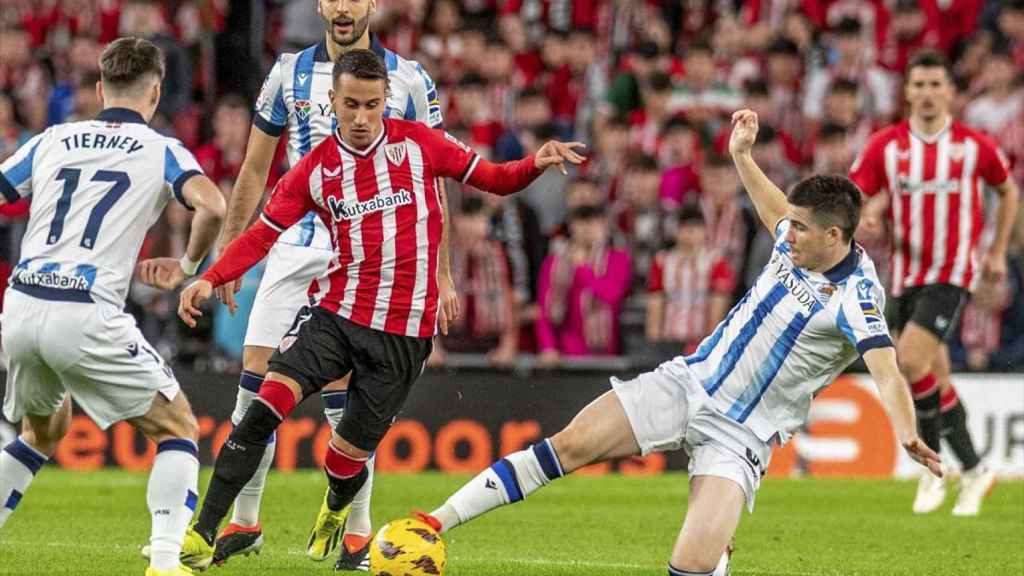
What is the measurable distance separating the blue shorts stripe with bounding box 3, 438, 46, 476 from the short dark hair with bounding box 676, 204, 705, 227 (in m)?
7.84

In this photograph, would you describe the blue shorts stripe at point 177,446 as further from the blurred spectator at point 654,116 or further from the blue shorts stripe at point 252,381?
the blurred spectator at point 654,116

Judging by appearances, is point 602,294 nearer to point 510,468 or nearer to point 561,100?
point 561,100

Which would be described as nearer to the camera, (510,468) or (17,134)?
(510,468)

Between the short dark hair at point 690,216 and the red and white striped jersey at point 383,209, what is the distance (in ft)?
23.2

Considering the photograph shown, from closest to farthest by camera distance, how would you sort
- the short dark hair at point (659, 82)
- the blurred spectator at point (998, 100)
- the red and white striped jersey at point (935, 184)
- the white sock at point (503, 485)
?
1. the white sock at point (503, 485)
2. the red and white striped jersey at point (935, 184)
3. the blurred spectator at point (998, 100)
4. the short dark hair at point (659, 82)

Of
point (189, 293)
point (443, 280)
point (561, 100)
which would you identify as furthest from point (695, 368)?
point (561, 100)

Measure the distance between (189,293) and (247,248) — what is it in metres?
0.42

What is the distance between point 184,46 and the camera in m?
18.4

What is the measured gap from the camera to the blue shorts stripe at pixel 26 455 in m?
7.59

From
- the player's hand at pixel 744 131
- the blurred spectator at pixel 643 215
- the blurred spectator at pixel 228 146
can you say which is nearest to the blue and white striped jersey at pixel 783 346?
the player's hand at pixel 744 131

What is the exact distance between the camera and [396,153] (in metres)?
7.54

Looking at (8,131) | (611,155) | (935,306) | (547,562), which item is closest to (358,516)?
(547,562)

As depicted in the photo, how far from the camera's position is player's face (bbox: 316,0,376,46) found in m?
8.10

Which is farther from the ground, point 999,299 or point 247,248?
point 247,248
